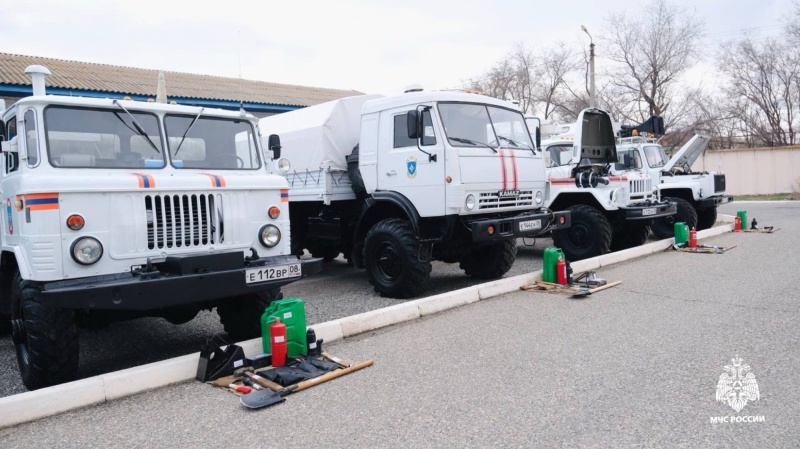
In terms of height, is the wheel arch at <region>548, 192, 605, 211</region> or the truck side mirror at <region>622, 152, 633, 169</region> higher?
the truck side mirror at <region>622, 152, 633, 169</region>

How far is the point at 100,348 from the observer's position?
5727 mm

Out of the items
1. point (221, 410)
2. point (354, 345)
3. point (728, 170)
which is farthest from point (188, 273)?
point (728, 170)

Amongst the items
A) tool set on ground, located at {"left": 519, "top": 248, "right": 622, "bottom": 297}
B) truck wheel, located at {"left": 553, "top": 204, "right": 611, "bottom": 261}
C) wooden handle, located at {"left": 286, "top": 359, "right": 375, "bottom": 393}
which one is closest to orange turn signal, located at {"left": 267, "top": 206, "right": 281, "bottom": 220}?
wooden handle, located at {"left": 286, "top": 359, "right": 375, "bottom": 393}

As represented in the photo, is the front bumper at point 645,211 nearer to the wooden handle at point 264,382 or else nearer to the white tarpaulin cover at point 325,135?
the white tarpaulin cover at point 325,135

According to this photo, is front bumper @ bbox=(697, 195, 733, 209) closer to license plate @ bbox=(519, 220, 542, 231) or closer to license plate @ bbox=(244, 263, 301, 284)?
license plate @ bbox=(519, 220, 542, 231)

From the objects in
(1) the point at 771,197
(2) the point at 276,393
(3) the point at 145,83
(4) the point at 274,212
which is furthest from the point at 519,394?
(1) the point at 771,197

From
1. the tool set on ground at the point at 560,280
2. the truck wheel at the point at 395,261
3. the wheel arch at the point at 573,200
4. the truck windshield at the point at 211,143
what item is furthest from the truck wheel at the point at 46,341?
the wheel arch at the point at 573,200

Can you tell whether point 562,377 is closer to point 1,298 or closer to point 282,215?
point 282,215

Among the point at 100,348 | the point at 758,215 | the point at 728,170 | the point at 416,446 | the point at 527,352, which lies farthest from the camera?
the point at 728,170

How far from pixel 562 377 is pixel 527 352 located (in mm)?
679

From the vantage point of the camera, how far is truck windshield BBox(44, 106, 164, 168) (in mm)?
4688

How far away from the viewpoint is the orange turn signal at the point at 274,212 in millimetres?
5277

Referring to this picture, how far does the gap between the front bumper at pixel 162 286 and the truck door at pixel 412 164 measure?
2874 millimetres

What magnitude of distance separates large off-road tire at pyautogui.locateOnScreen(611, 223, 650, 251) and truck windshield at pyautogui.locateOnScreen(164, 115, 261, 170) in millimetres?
8349
